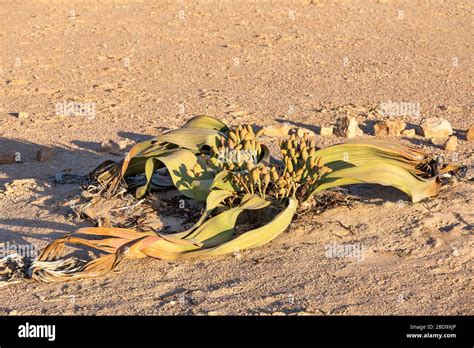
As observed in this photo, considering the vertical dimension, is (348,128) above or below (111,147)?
above

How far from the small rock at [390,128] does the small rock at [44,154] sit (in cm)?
245

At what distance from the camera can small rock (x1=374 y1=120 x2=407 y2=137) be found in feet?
22.9

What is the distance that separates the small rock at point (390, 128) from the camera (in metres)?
6.96

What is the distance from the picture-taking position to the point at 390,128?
274 inches

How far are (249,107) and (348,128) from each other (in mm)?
1169

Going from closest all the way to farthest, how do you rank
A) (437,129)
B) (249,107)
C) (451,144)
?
(451,144), (437,129), (249,107)

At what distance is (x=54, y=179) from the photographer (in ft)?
20.4

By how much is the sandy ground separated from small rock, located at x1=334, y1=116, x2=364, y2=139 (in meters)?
0.20

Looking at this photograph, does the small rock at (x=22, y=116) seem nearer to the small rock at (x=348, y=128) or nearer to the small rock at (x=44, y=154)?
the small rock at (x=44, y=154)

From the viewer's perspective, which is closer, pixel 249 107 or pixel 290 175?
pixel 290 175

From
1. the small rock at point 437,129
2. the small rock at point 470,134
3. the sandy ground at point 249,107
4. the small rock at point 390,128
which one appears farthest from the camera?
the small rock at point 390,128

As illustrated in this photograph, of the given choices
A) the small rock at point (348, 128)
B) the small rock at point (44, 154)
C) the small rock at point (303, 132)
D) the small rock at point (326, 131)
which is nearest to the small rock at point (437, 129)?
the small rock at point (348, 128)

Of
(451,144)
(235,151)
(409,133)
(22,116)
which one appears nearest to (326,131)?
(409,133)

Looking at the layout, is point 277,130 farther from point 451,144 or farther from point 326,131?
point 451,144
